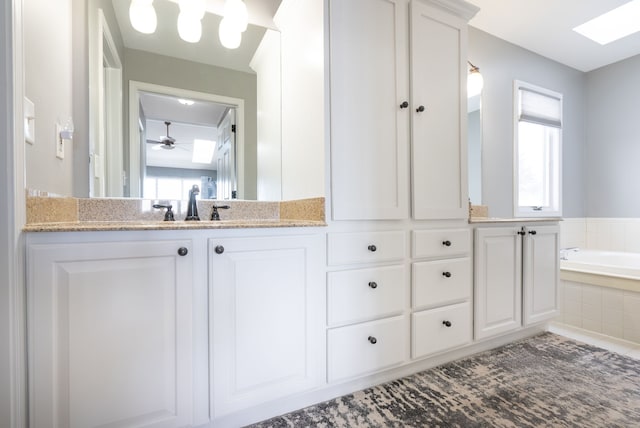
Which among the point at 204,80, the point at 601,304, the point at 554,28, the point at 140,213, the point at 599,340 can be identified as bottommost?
the point at 599,340

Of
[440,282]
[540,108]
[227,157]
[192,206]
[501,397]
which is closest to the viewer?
[501,397]

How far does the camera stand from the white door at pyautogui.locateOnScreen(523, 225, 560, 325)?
1.96 meters

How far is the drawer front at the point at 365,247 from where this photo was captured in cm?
137

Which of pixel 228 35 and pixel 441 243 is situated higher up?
pixel 228 35

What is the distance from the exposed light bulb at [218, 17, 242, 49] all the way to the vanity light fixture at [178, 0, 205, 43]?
0.11 meters

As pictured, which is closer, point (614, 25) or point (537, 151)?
point (614, 25)

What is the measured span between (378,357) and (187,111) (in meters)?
1.67

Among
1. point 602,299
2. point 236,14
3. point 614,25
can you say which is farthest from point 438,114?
point 614,25

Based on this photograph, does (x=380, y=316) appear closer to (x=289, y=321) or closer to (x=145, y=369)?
(x=289, y=321)

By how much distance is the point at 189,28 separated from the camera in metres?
1.60

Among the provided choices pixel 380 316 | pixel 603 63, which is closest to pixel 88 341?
pixel 380 316

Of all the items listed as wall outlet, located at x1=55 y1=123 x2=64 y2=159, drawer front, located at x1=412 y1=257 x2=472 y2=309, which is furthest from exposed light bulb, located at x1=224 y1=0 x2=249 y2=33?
drawer front, located at x1=412 y1=257 x2=472 y2=309

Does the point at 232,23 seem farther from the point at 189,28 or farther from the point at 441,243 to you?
the point at 441,243

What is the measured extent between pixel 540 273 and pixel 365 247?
1425 mm
